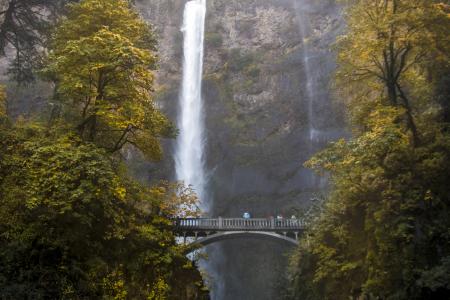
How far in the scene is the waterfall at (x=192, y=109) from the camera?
41.0m

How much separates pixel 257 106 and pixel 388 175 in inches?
1320

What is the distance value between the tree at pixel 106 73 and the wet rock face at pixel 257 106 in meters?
19.5

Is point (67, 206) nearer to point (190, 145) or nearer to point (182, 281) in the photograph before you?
point (182, 281)

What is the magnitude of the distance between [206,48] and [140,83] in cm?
3560

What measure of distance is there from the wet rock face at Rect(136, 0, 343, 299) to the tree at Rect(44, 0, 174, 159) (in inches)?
766

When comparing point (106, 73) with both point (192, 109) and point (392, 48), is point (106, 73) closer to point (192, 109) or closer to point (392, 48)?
point (392, 48)

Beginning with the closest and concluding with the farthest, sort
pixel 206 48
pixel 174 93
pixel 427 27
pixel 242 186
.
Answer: pixel 427 27, pixel 242 186, pixel 174 93, pixel 206 48

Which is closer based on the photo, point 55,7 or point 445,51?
point 445,51

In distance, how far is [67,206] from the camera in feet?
39.2

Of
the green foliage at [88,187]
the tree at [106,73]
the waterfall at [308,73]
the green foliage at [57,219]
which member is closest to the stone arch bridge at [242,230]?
the green foliage at [88,187]

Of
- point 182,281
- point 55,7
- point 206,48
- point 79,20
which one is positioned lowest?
point 182,281

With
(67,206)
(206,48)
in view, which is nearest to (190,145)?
(206,48)

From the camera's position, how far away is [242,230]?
2967 cm

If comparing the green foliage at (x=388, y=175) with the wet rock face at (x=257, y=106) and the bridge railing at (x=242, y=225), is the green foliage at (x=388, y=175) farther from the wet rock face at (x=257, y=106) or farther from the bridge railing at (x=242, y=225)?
the wet rock face at (x=257, y=106)
